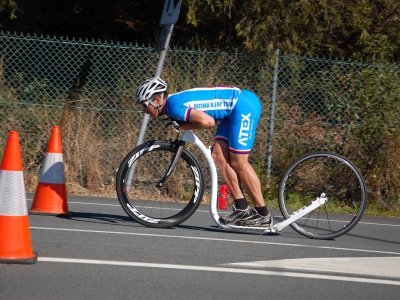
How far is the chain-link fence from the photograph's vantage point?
12.8 meters

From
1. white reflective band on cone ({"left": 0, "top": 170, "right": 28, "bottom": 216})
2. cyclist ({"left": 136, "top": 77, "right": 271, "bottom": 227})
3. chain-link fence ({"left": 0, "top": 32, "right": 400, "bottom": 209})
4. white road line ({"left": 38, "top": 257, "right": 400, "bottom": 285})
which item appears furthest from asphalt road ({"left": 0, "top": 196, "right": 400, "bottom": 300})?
chain-link fence ({"left": 0, "top": 32, "right": 400, "bottom": 209})

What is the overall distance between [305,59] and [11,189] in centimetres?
678

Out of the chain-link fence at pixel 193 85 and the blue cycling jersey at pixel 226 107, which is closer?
the blue cycling jersey at pixel 226 107

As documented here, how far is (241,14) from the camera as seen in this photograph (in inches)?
568

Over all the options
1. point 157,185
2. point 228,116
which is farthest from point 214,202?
point 228,116

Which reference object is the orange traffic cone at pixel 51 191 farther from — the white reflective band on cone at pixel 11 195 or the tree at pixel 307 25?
the tree at pixel 307 25

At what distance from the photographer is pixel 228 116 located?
8867 millimetres

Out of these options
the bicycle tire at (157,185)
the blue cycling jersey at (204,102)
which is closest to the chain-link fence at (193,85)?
the bicycle tire at (157,185)

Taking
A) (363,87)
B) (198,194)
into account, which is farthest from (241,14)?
(198,194)

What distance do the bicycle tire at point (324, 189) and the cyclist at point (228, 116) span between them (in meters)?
0.40

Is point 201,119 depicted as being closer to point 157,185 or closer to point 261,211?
point 157,185

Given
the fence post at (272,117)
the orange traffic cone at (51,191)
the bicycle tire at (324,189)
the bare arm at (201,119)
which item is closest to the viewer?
the bare arm at (201,119)

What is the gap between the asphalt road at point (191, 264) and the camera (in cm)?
A: 648

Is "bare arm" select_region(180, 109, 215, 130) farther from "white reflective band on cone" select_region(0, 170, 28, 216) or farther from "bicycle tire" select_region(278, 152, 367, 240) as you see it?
"white reflective band on cone" select_region(0, 170, 28, 216)
